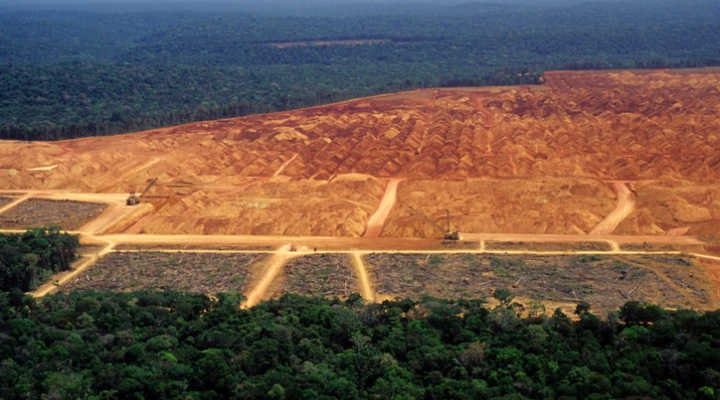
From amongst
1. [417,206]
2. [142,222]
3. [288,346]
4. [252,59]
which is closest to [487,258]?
[417,206]

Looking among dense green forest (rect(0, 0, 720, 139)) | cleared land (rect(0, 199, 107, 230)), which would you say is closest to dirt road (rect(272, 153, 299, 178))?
cleared land (rect(0, 199, 107, 230))

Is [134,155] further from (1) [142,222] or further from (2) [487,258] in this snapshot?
(2) [487,258]

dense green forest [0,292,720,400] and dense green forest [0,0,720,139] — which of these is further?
dense green forest [0,0,720,139]

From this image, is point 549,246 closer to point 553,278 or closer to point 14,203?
point 553,278

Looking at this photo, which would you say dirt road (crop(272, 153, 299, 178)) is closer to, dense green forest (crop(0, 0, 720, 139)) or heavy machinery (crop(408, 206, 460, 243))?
heavy machinery (crop(408, 206, 460, 243))

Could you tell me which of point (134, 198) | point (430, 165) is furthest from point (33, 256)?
point (430, 165)

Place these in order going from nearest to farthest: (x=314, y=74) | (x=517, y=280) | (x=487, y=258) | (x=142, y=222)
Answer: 1. (x=517, y=280)
2. (x=487, y=258)
3. (x=142, y=222)
4. (x=314, y=74)

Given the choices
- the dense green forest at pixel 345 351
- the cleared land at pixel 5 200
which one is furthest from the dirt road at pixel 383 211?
the cleared land at pixel 5 200

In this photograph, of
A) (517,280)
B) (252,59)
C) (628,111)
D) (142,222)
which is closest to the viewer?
(517,280)
